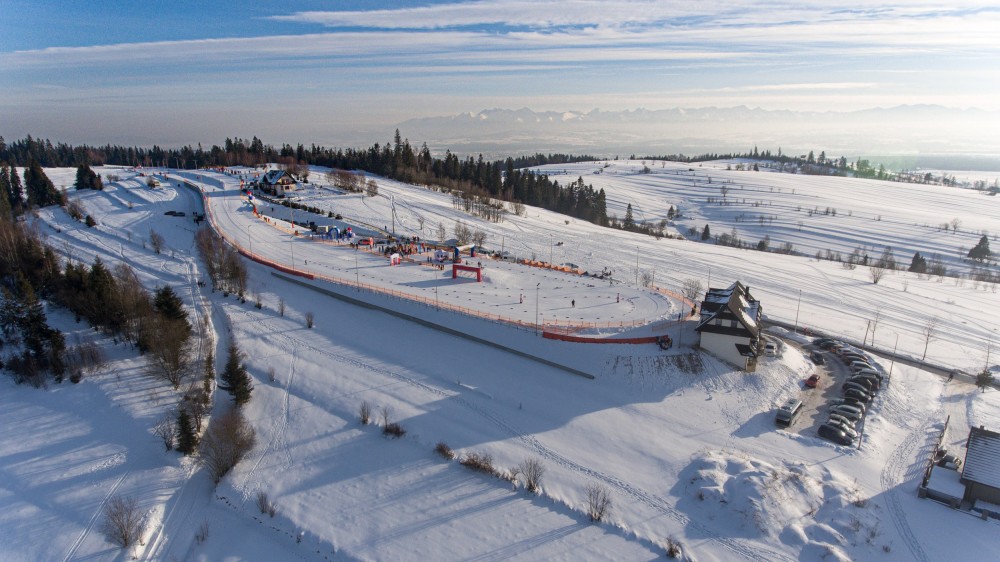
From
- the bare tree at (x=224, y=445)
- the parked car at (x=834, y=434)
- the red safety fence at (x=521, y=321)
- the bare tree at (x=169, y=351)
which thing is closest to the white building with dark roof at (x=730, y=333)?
the red safety fence at (x=521, y=321)

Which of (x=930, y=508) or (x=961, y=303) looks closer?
(x=930, y=508)

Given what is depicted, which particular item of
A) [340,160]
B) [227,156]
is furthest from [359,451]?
[227,156]

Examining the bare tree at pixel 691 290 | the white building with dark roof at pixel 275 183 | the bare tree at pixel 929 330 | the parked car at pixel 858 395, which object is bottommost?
the parked car at pixel 858 395

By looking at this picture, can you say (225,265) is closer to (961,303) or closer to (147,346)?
(147,346)

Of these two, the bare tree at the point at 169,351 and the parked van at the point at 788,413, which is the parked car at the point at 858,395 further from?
the bare tree at the point at 169,351

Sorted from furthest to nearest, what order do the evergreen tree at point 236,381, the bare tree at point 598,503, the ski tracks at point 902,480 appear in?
1. the evergreen tree at point 236,381
2. the bare tree at point 598,503
3. the ski tracks at point 902,480

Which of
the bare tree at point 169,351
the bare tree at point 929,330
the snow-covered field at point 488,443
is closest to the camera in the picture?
the snow-covered field at point 488,443

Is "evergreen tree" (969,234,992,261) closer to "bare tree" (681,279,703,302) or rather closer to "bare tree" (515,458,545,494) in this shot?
"bare tree" (681,279,703,302)
